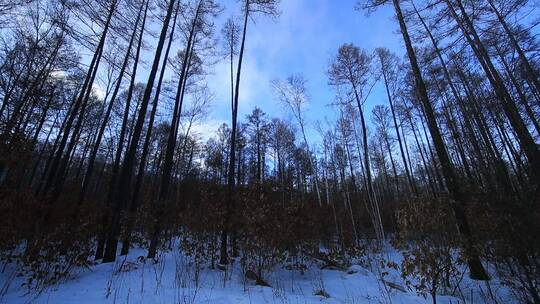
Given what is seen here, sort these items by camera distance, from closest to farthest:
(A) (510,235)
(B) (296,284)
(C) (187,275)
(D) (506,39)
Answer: (A) (510,235)
(C) (187,275)
(B) (296,284)
(D) (506,39)

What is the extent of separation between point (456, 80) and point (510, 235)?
1372 centimetres

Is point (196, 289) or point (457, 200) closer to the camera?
point (196, 289)

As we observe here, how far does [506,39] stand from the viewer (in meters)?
9.89

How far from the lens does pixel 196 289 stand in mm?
5457

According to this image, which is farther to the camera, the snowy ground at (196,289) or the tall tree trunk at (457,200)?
the tall tree trunk at (457,200)

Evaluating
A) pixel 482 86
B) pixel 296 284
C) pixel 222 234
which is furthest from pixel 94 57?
pixel 482 86

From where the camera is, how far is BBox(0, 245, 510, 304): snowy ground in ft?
16.3

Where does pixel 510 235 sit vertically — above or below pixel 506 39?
below

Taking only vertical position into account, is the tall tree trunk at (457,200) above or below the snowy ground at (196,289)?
above

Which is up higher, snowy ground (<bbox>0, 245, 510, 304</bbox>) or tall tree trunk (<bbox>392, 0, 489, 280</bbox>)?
tall tree trunk (<bbox>392, 0, 489, 280</bbox>)

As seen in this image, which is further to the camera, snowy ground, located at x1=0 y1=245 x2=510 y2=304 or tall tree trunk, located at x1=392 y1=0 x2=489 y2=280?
tall tree trunk, located at x1=392 y1=0 x2=489 y2=280

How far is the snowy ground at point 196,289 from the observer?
4.98 metres

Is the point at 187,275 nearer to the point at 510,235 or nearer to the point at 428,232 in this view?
the point at 428,232

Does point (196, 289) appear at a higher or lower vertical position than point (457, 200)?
lower
